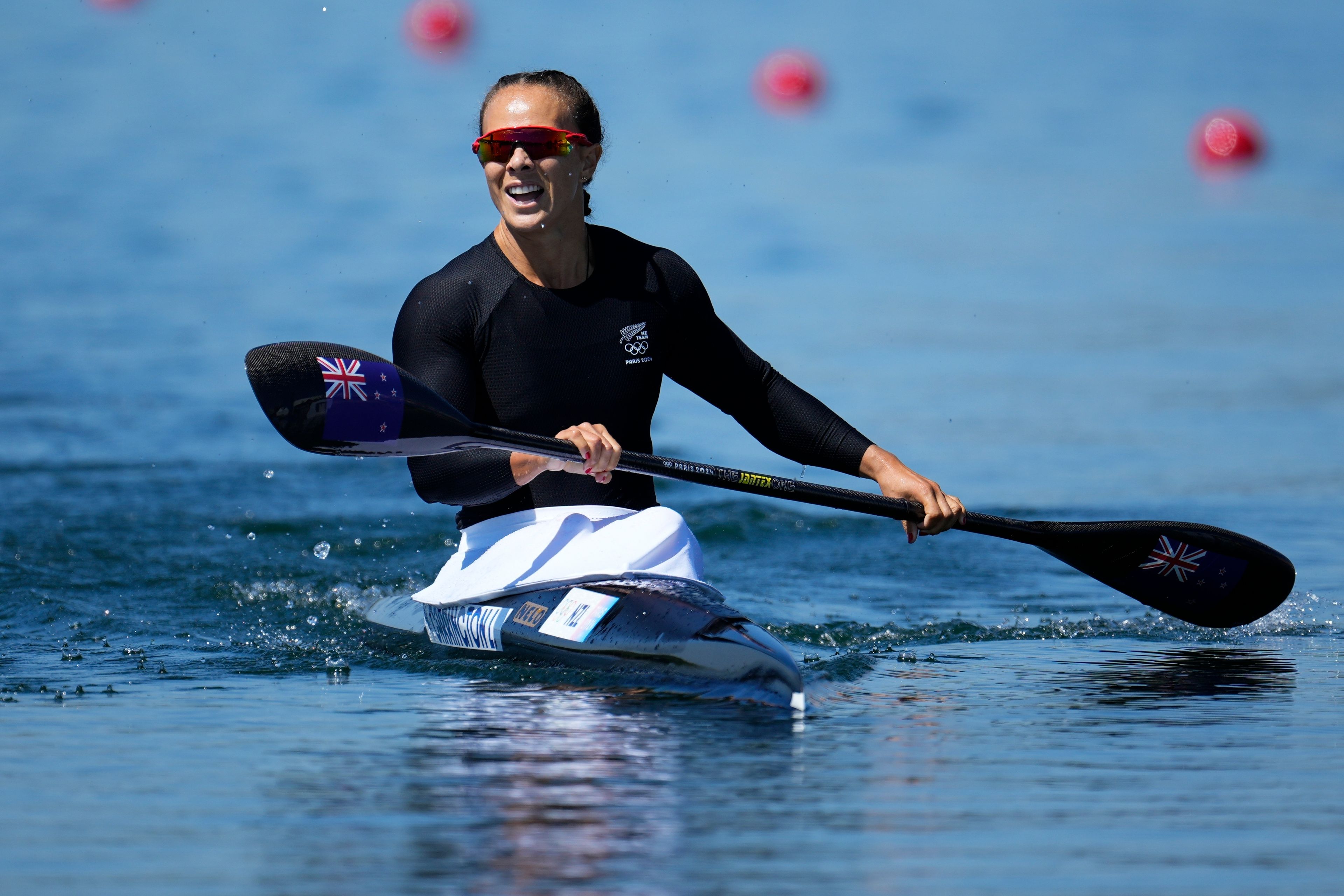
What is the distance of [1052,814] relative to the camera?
330cm

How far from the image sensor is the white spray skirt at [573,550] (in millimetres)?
5070

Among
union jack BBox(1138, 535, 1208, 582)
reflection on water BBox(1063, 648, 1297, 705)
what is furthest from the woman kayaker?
union jack BBox(1138, 535, 1208, 582)

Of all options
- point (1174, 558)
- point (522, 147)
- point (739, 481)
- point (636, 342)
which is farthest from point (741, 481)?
point (1174, 558)

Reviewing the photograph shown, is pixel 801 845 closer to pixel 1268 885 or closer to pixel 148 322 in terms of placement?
pixel 1268 885

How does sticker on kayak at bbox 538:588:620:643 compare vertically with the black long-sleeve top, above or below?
below

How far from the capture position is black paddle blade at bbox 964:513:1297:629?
599 centimetres

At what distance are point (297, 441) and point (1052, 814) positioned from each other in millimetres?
2502

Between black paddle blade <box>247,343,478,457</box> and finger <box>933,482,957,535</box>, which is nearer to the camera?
black paddle blade <box>247,343,478,457</box>

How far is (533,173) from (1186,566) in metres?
2.63

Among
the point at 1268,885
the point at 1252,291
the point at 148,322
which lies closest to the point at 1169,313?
the point at 1252,291

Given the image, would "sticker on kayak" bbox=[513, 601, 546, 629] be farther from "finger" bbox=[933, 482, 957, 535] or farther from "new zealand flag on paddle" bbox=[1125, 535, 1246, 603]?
"new zealand flag on paddle" bbox=[1125, 535, 1246, 603]

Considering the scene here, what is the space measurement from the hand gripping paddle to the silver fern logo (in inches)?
13.8

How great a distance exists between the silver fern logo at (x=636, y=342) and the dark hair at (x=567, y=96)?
0.42 meters

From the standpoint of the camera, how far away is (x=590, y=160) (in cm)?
535
